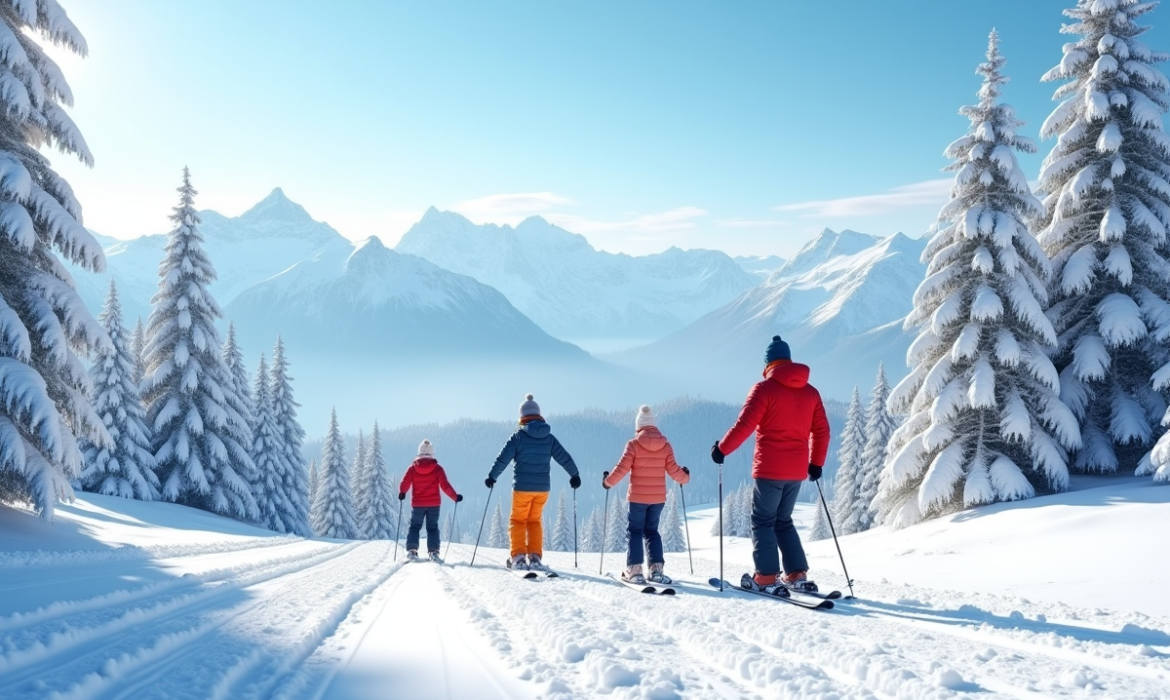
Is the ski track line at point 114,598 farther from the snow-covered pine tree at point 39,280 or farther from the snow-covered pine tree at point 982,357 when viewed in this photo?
the snow-covered pine tree at point 982,357

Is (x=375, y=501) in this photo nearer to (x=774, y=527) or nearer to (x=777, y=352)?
(x=774, y=527)

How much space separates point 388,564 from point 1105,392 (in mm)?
15259

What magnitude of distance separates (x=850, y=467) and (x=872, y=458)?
4894 millimetres

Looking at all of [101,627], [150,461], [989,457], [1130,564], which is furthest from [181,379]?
[1130,564]

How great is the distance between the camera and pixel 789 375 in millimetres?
7285

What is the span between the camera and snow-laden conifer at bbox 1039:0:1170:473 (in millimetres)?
14469

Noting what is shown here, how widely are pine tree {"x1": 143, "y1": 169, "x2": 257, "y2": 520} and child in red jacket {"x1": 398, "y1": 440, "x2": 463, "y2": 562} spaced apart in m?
16.1

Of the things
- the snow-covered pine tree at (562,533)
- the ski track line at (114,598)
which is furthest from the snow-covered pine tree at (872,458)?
the ski track line at (114,598)

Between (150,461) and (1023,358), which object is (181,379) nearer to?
(150,461)

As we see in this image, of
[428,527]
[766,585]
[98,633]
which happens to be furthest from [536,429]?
[98,633]

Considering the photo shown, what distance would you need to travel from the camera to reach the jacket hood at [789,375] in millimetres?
7277

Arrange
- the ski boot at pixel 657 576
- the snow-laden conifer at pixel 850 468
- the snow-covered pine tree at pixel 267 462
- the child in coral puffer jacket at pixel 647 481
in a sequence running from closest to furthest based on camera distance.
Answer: the ski boot at pixel 657 576 → the child in coral puffer jacket at pixel 647 481 → the snow-covered pine tree at pixel 267 462 → the snow-laden conifer at pixel 850 468

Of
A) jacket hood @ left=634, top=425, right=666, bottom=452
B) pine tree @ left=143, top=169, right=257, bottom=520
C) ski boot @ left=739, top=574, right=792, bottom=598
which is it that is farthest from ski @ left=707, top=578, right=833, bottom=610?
pine tree @ left=143, top=169, right=257, bottom=520

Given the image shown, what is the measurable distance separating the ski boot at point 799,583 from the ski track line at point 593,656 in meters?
1.50
